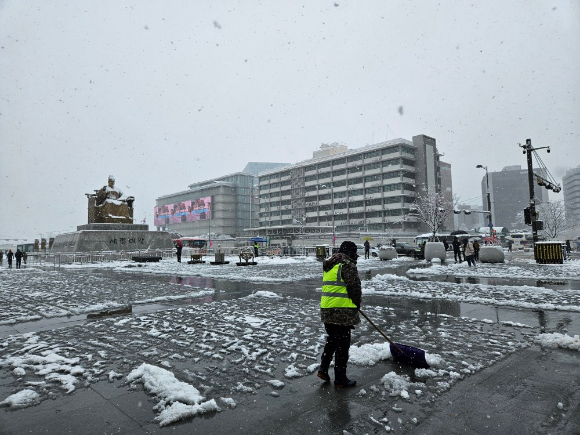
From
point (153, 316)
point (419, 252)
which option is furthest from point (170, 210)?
point (153, 316)

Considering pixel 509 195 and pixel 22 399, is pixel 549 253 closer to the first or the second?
pixel 22 399

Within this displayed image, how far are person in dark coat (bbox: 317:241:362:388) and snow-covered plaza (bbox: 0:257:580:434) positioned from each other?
229 millimetres

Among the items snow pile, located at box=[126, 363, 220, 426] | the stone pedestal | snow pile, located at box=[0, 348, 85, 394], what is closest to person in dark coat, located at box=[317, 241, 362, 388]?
snow pile, located at box=[126, 363, 220, 426]

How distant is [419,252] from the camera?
3166 cm

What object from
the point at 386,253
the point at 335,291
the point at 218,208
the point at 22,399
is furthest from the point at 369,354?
the point at 218,208

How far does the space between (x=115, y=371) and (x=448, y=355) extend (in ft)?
14.4

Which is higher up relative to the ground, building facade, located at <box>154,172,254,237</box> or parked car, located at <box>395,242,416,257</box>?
building facade, located at <box>154,172,254,237</box>

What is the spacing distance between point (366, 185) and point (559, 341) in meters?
78.5

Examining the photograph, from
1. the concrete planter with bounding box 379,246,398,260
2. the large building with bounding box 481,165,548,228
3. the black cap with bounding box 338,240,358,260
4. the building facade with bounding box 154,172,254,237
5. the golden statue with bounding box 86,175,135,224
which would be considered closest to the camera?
the black cap with bounding box 338,240,358,260

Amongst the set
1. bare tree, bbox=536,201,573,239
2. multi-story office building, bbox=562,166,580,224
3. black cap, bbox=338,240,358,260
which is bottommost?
black cap, bbox=338,240,358,260

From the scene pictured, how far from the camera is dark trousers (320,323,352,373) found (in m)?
4.00

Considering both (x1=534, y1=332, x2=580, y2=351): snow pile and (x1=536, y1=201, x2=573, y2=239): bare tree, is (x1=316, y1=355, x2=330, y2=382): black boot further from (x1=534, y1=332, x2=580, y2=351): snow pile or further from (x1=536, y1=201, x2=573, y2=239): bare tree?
(x1=536, y1=201, x2=573, y2=239): bare tree

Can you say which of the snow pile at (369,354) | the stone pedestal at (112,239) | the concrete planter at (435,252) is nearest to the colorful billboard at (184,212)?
the stone pedestal at (112,239)

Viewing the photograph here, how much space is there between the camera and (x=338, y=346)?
13.2 feet
